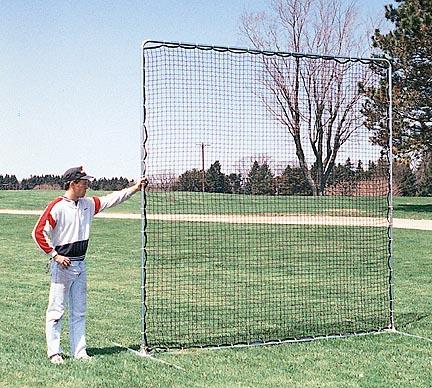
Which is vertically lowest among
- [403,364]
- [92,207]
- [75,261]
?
[403,364]

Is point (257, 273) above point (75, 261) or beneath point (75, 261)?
beneath

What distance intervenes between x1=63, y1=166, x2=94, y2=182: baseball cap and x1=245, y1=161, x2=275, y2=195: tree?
235 centimetres

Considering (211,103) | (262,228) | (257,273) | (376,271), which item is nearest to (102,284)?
(257,273)

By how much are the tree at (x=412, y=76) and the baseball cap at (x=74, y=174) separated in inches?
962

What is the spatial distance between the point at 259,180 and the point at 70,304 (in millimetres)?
3197

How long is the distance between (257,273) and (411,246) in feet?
21.4

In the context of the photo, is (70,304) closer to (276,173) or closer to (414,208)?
(276,173)

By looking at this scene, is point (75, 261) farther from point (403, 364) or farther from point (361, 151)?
point (361, 151)

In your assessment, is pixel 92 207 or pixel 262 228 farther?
pixel 262 228

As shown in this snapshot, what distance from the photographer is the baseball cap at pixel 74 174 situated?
23.1ft

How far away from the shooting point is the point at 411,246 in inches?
762

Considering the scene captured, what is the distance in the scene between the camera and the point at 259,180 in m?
9.59

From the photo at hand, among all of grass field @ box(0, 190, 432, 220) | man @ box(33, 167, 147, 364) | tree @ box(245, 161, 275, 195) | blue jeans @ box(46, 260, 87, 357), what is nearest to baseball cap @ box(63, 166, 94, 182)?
man @ box(33, 167, 147, 364)

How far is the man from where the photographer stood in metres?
6.96
